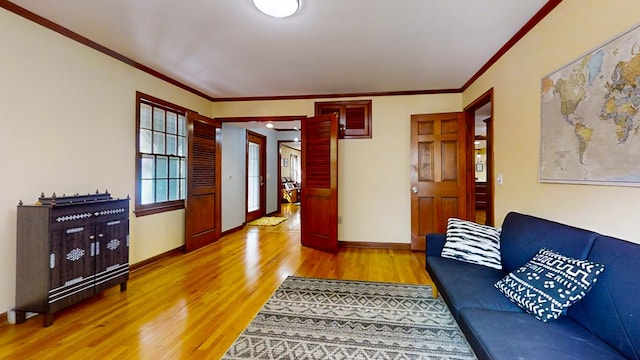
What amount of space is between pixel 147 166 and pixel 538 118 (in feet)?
13.7

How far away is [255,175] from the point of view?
741 cm

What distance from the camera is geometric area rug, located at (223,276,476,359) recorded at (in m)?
1.94

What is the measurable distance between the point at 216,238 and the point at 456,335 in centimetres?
391

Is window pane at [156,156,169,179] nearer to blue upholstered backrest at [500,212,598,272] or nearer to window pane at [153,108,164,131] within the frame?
window pane at [153,108,164,131]

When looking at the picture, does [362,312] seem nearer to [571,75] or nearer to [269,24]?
[571,75]

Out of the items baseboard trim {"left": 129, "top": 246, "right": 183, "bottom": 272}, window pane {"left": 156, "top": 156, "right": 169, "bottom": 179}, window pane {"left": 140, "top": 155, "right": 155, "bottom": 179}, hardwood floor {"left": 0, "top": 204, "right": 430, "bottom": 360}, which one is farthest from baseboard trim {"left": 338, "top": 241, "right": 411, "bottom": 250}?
window pane {"left": 140, "top": 155, "right": 155, "bottom": 179}

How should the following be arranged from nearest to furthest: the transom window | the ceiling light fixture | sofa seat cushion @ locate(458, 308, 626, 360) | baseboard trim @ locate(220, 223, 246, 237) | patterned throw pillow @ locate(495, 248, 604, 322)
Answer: sofa seat cushion @ locate(458, 308, 626, 360), patterned throw pillow @ locate(495, 248, 604, 322), the ceiling light fixture, the transom window, baseboard trim @ locate(220, 223, 246, 237)

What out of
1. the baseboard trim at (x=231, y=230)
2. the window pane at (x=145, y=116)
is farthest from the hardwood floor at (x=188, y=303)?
the window pane at (x=145, y=116)

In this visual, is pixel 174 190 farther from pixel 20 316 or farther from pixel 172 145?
pixel 20 316

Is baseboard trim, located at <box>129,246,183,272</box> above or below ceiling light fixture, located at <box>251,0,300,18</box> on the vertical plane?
below

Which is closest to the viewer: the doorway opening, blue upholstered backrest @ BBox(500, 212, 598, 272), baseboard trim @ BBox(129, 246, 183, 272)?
blue upholstered backrest @ BBox(500, 212, 598, 272)

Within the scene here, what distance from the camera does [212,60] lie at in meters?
3.40

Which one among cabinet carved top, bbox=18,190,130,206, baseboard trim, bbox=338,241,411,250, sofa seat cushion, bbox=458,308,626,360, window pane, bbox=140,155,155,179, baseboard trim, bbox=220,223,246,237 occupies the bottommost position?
baseboard trim, bbox=338,241,411,250

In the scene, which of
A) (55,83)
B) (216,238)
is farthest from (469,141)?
(55,83)
